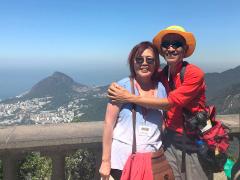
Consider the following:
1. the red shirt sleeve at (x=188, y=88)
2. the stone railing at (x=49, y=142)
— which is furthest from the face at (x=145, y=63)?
the stone railing at (x=49, y=142)

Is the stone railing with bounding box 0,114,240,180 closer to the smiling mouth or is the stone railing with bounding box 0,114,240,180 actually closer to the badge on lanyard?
the badge on lanyard

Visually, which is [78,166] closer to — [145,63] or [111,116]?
[111,116]

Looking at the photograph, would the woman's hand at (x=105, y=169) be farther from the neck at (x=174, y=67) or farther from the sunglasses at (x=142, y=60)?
the neck at (x=174, y=67)

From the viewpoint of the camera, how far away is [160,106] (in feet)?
12.7

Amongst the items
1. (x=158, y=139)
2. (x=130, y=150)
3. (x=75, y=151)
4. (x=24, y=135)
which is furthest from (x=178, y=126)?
(x=24, y=135)

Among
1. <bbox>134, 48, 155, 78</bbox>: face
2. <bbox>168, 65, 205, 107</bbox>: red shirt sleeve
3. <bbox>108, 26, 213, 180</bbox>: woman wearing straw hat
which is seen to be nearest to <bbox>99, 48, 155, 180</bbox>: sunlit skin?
<bbox>134, 48, 155, 78</bbox>: face

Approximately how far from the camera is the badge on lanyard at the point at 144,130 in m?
3.83

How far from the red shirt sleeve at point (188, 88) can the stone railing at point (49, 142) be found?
111cm

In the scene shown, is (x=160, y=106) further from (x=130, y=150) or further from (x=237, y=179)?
(x=237, y=179)

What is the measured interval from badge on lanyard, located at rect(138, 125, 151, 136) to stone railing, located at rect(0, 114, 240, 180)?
74cm

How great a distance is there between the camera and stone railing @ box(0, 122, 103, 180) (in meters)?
4.17

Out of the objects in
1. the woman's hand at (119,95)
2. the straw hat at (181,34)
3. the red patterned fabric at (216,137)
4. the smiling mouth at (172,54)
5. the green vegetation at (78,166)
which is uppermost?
the straw hat at (181,34)

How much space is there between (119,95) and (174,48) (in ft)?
2.76

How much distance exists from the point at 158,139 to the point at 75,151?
Answer: 1.12m
